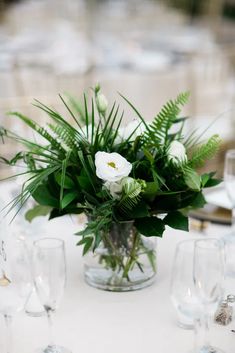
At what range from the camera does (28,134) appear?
288cm

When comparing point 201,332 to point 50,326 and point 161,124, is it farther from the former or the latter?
point 161,124

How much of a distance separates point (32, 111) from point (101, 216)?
1.81 meters

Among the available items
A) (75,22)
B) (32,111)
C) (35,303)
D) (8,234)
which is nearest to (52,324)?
(35,303)

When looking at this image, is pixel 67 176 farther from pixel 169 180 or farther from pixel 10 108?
pixel 10 108

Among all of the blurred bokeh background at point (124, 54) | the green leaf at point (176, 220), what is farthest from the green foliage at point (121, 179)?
the blurred bokeh background at point (124, 54)

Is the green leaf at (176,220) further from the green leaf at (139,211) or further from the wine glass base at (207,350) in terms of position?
the wine glass base at (207,350)

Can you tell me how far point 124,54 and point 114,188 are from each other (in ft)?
11.2

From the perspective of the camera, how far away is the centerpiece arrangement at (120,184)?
142 centimetres

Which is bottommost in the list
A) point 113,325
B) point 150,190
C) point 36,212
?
point 113,325

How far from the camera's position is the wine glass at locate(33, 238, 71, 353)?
4.08 ft

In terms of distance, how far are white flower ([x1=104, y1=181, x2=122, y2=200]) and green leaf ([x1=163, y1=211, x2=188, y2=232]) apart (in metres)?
0.12

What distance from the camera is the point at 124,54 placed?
4.72 m

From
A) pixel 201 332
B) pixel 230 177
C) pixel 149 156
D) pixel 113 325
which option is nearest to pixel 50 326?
pixel 113 325

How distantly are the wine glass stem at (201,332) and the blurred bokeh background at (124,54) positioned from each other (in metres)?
1.05
